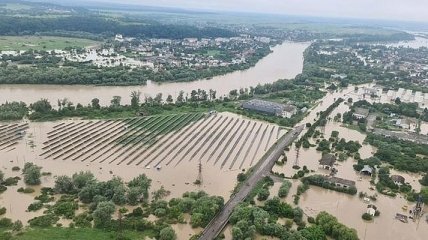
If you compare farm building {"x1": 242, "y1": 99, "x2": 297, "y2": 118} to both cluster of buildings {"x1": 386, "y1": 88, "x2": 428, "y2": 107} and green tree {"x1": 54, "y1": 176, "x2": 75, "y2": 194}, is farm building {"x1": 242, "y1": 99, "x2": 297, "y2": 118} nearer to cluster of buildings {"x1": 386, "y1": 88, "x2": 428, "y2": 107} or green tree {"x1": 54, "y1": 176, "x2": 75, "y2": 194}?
cluster of buildings {"x1": 386, "y1": 88, "x2": 428, "y2": 107}

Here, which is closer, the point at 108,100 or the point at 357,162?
the point at 357,162

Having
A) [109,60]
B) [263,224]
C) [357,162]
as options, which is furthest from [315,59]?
[263,224]

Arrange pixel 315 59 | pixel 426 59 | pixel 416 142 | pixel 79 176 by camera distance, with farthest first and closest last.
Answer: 1. pixel 426 59
2. pixel 315 59
3. pixel 416 142
4. pixel 79 176

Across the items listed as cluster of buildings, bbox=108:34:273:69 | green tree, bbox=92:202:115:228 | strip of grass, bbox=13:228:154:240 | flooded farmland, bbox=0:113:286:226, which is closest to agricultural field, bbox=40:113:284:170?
flooded farmland, bbox=0:113:286:226

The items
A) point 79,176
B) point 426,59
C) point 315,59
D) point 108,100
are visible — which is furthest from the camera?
point 426,59

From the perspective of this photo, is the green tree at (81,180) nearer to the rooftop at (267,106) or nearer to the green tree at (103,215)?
the green tree at (103,215)

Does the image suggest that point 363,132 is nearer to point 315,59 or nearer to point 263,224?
point 263,224

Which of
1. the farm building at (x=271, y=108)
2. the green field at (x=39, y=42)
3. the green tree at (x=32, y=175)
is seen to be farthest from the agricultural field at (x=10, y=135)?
the green field at (x=39, y=42)
